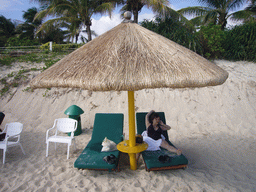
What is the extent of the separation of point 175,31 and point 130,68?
8419mm

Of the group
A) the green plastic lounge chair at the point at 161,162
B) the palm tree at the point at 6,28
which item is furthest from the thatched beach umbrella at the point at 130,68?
the palm tree at the point at 6,28

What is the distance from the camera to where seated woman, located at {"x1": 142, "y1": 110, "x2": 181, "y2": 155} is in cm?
366

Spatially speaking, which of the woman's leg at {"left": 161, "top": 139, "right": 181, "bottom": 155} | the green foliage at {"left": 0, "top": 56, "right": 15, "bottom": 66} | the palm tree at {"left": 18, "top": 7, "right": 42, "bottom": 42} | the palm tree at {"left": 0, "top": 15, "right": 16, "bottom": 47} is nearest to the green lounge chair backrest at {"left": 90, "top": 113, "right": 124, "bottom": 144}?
the woman's leg at {"left": 161, "top": 139, "right": 181, "bottom": 155}

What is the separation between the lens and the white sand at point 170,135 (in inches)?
118

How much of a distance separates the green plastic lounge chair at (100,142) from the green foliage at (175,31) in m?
6.81

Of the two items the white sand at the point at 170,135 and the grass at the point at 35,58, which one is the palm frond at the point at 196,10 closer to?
the white sand at the point at 170,135

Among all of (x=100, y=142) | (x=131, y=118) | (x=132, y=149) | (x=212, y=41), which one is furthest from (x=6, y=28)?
(x=132, y=149)

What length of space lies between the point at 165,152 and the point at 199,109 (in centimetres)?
419

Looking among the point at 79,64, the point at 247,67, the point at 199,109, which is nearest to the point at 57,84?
the point at 79,64

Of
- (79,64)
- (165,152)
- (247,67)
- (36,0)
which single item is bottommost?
(165,152)

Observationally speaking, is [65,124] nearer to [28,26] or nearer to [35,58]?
[35,58]

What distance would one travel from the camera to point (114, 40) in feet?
8.95

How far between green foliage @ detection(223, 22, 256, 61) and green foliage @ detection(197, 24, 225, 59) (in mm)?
402

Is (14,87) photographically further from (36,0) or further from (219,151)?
(219,151)
